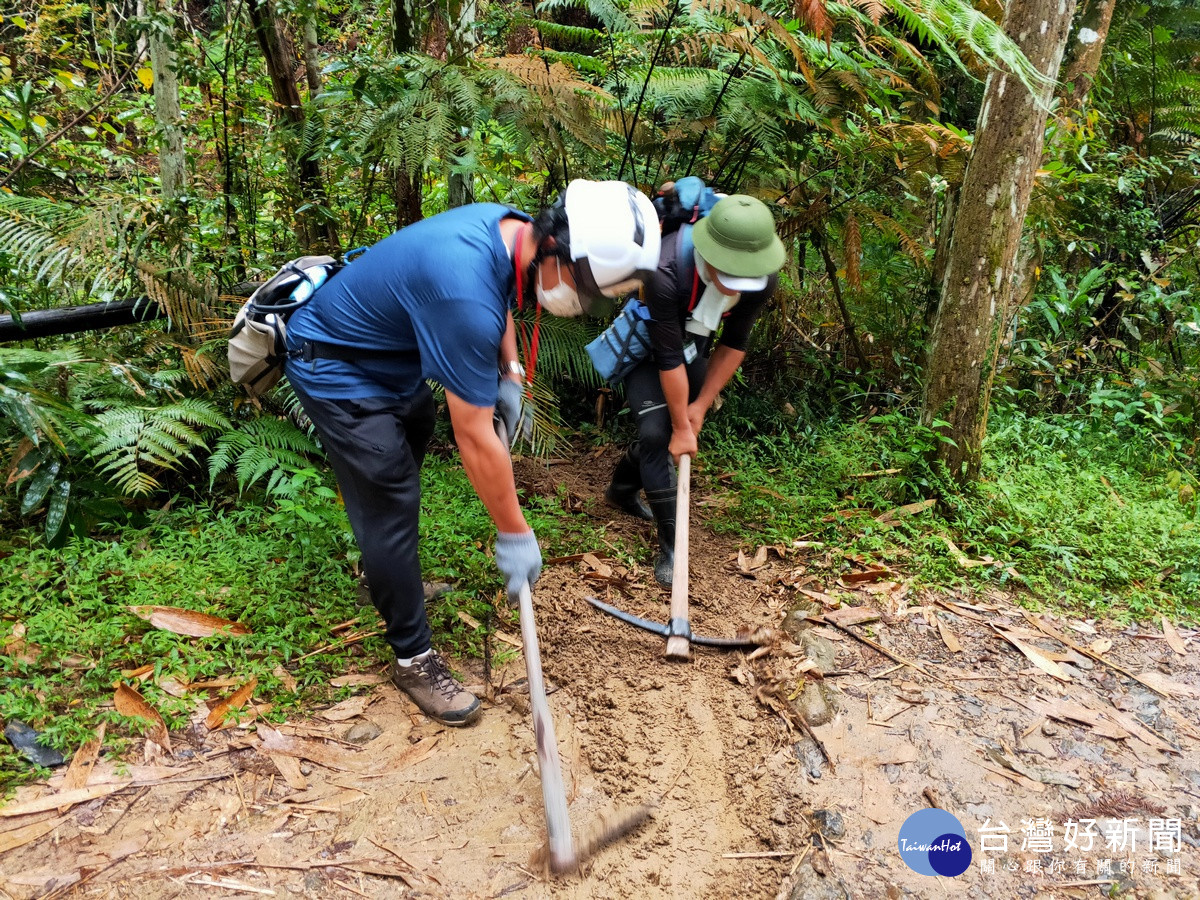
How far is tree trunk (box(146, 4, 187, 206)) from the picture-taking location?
3975 millimetres

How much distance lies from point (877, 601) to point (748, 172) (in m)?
2.65

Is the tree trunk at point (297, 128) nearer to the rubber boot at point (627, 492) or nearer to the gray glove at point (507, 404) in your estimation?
the gray glove at point (507, 404)

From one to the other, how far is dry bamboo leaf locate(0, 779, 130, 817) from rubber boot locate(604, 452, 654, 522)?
267cm

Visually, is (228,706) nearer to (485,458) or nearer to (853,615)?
(485,458)

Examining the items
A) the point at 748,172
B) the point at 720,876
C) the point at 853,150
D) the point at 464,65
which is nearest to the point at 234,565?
the point at 720,876

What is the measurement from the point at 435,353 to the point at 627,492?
230 centimetres

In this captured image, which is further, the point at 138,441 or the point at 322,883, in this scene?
the point at 138,441

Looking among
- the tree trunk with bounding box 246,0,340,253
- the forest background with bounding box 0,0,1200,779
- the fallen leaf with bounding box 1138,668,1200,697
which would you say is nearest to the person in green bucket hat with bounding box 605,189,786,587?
the forest background with bounding box 0,0,1200,779

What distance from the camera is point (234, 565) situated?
10.6ft

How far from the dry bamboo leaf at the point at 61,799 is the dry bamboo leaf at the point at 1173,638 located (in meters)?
4.33

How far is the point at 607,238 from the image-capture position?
2.09 metres

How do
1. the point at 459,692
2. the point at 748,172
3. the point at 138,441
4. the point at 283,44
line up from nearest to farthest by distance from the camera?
the point at 459,692 < the point at 138,441 < the point at 283,44 < the point at 748,172

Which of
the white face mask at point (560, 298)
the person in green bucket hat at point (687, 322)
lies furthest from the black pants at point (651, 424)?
the white face mask at point (560, 298)

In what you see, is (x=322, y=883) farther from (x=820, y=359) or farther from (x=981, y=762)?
(x=820, y=359)
